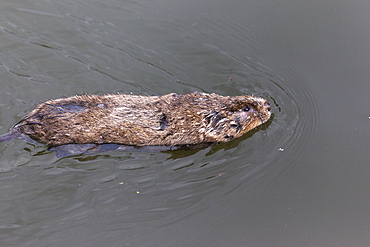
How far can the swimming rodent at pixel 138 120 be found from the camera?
4758 millimetres

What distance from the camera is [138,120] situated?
4.84 meters

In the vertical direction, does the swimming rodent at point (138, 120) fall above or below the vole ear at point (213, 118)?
below

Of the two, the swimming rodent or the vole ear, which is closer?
the swimming rodent

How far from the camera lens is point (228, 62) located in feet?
21.2

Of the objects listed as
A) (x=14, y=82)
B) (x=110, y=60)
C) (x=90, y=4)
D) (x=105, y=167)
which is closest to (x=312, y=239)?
(x=105, y=167)

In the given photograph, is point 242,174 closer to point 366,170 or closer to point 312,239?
point 312,239

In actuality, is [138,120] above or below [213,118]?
below

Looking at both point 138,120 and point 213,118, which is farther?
point 213,118

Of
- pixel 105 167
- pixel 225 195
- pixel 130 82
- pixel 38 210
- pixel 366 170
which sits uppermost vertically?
pixel 366 170

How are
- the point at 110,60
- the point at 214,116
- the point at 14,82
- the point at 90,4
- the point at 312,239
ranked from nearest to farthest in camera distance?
the point at 312,239 → the point at 214,116 → the point at 14,82 → the point at 110,60 → the point at 90,4

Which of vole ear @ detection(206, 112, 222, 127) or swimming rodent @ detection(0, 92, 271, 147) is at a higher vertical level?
vole ear @ detection(206, 112, 222, 127)

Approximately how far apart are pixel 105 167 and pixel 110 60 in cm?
189

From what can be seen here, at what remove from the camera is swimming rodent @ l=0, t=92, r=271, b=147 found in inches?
187

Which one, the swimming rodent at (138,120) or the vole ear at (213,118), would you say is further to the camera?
the vole ear at (213,118)
